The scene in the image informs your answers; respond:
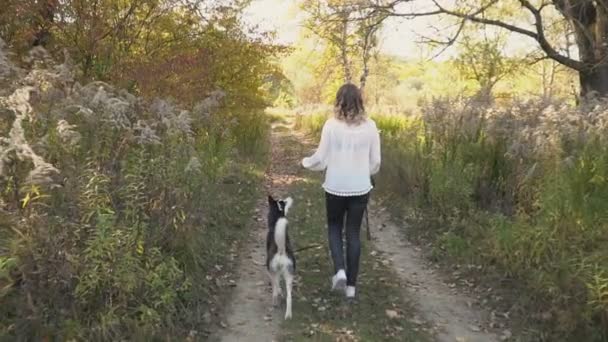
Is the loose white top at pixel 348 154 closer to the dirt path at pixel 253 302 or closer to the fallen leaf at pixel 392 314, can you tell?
the fallen leaf at pixel 392 314

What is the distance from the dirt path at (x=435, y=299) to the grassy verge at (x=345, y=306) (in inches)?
7.7

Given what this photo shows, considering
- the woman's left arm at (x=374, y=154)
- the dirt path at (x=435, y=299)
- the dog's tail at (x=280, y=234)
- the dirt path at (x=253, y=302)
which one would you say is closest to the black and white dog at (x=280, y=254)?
the dog's tail at (x=280, y=234)

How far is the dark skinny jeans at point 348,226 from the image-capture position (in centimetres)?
600

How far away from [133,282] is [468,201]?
556 cm

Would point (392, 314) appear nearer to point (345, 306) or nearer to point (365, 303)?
point (365, 303)

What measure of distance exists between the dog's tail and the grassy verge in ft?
2.49

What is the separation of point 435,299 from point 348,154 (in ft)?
6.76

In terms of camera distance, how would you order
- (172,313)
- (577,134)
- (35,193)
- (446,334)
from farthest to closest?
(577,134) → (446,334) → (172,313) → (35,193)

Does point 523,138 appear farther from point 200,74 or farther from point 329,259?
point 200,74

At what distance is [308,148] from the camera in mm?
23438

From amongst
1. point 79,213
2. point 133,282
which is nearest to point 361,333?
point 133,282

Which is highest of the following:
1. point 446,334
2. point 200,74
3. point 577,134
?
point 200,74

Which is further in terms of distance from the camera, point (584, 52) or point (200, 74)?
point (584, 52)

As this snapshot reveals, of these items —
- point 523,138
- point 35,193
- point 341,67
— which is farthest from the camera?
point 341,67
